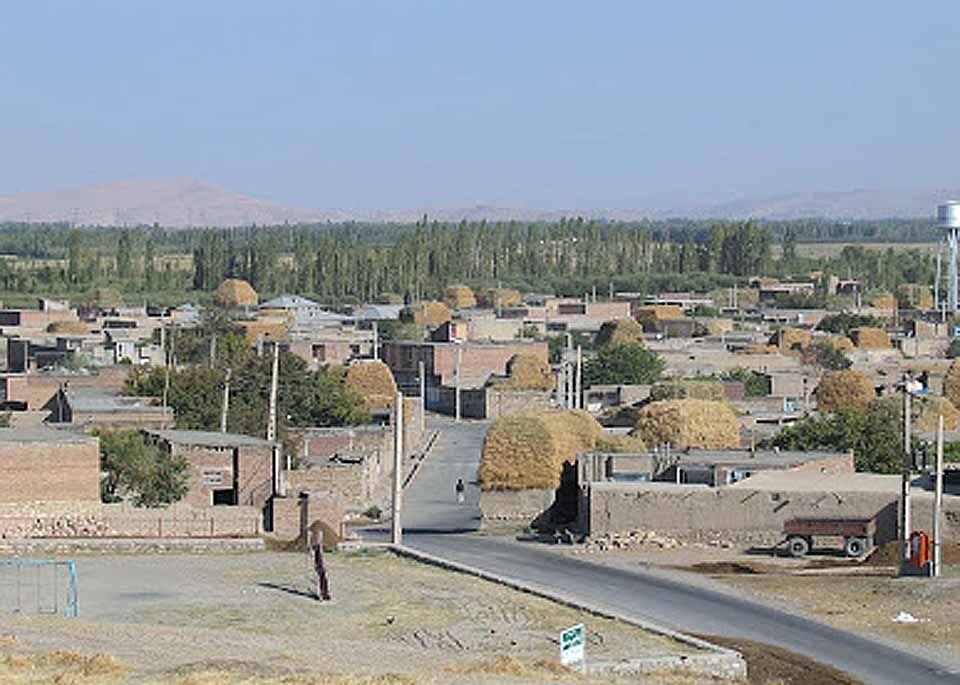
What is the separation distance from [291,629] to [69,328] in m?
65.7

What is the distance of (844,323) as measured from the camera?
108m

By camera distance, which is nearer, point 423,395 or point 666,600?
point 666,600

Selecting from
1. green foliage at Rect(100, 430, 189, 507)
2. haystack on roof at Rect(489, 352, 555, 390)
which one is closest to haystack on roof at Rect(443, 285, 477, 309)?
haystack on roof at Rect(489, 352, 555, 390)

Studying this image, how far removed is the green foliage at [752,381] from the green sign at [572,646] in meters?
48.7

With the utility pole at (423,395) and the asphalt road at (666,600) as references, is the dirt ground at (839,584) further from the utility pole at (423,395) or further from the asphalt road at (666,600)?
the utility pole at (423,395)

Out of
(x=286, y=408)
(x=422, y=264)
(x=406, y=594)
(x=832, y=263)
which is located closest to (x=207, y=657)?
(x=406, y=594)

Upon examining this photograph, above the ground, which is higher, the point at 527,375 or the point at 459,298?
the point at 459,298

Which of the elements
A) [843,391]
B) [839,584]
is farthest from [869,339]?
[839,584]

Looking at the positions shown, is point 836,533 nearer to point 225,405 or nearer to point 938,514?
point 938,514

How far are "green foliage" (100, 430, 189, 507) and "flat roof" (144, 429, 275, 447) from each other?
674 mm

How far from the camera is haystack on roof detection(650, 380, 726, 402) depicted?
215 feet

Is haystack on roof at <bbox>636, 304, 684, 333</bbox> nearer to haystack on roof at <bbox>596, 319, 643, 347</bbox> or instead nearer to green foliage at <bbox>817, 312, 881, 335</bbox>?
green foliage at <bbox>817, 312, 881, 335</bbox>

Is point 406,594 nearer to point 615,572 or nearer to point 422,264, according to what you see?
point 615,572

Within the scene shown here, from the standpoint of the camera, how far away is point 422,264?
14350 centimetres
